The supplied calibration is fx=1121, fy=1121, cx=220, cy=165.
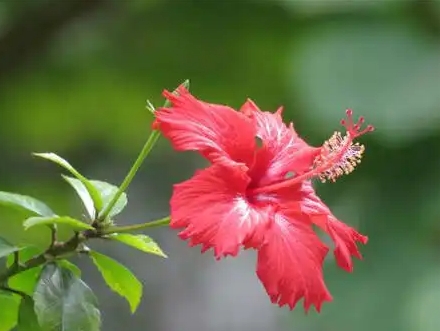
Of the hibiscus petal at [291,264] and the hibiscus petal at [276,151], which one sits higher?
the hibiscus petal at [276,151]

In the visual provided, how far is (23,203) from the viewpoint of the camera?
787 mm

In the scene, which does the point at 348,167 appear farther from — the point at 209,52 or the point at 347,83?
the point at 209,52

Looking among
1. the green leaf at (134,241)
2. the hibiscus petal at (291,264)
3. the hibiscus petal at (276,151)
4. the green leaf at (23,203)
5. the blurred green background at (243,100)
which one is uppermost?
the hibiscus petal at (276,151)

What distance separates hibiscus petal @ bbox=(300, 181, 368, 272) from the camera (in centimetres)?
76

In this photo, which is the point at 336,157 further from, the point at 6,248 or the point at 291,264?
the point at 6,248

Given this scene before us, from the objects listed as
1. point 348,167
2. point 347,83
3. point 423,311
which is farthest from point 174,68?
point 348,167

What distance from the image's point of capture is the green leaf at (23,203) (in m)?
0.77

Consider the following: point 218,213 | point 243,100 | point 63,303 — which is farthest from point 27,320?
point 243,100

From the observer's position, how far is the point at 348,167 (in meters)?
0.87

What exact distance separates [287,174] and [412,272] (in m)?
0.91

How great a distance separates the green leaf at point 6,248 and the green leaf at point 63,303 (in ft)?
0.08

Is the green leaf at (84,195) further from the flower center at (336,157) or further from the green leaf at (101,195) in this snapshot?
the flower center at (336,157)

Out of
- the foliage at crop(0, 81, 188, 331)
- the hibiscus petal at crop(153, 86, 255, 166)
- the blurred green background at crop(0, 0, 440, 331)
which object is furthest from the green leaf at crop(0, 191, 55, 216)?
the blurred green background at crop(0, 0, 440, 331)

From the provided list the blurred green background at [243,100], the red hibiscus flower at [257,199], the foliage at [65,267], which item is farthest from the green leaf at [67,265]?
the blurred green background at [243,100]
